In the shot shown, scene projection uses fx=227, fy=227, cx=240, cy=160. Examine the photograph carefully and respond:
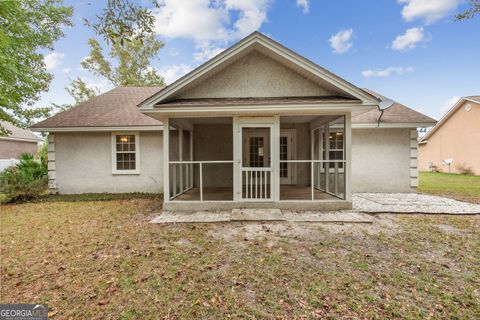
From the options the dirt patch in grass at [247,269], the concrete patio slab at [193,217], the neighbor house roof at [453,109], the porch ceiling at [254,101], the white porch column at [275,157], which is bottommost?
the dirt patch in grass at [247,269]

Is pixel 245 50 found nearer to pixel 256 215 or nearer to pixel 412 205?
pixel 256 215

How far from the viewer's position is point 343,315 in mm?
2334

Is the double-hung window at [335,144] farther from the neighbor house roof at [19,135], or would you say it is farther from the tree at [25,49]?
the neighbor house roof at [19,135]

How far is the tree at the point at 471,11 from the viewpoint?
5.85 metres

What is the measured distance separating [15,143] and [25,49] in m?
16.7

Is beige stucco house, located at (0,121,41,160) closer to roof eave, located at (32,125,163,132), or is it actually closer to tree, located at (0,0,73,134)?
tree, located at (0,0,73,134)

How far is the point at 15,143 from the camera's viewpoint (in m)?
20.3

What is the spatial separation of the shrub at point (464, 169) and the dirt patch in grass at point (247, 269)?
52.8ft

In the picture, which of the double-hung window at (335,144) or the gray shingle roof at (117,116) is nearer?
the gray shingle roof at (117,116)

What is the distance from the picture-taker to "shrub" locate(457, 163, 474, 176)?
16719 mm

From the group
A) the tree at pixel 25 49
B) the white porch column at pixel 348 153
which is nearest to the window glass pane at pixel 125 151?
the tree at pixel 25 49

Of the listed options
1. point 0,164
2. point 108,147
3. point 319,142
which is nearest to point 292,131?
point 319,142

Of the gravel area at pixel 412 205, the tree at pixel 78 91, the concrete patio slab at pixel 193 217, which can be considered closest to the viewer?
the concrete patio slab at pixel 193 217

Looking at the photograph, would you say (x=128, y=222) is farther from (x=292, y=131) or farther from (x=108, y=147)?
(x=292, y=131)
